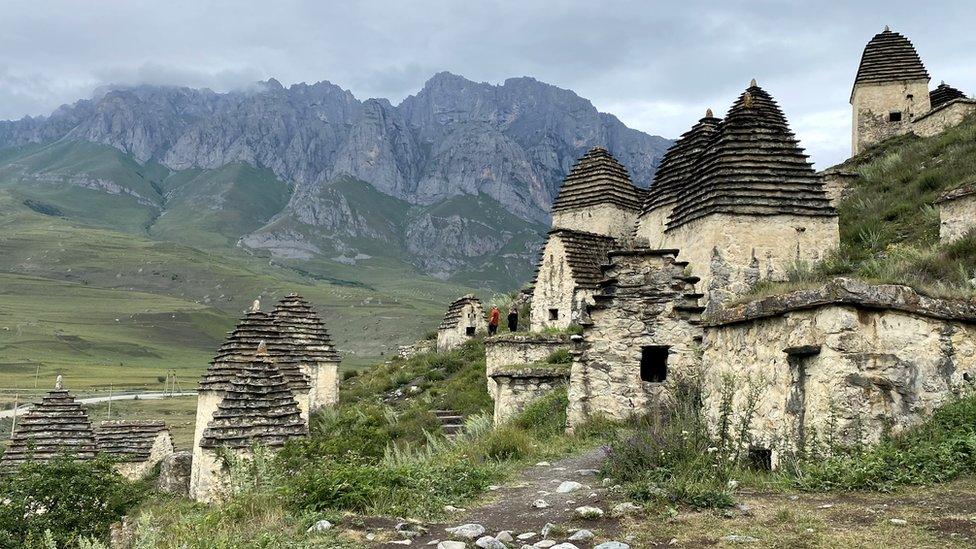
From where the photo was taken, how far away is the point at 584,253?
29141 millimetres

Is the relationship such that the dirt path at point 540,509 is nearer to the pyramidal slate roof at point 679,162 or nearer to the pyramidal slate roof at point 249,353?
the pyramidal slate roof at point 249,353

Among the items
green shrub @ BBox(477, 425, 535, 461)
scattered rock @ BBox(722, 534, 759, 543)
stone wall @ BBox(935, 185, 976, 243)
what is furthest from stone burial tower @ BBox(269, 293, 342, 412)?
scattered rock @ BBox(722, 534, 759, 543)

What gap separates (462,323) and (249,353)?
58.6 ft

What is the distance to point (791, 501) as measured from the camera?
7336 millimetres

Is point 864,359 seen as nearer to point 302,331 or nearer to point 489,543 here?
point 489,543

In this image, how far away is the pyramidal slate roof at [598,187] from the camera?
35.9 metres

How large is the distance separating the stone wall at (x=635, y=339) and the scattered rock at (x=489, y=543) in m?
8.18

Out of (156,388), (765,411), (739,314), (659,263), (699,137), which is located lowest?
(156,388)

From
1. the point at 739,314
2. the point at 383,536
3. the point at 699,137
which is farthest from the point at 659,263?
the point at 699,137

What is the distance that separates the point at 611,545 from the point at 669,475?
7.65 ft

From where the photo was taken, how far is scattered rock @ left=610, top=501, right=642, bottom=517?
23.4 ft

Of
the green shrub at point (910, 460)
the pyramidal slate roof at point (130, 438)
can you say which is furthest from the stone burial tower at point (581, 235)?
the green shrub at point (910, 460)

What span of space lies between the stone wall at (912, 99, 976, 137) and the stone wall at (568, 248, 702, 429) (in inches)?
1118

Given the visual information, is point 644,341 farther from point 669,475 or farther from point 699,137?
point 699,137
